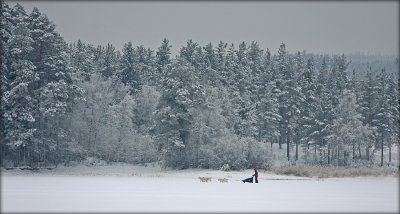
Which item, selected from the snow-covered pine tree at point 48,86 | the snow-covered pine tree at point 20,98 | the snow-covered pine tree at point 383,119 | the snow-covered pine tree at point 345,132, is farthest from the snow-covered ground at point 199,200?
the snow-covered pine tree at point 383,119

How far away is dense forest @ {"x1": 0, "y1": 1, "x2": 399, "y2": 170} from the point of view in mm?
55312

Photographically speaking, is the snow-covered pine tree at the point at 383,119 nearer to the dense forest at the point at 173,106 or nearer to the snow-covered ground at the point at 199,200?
the dense forest at the point at 173,106

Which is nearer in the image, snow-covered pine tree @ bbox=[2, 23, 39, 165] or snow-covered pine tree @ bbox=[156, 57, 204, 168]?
snow-covered pine tree @ bbox=[2, 23, 39, 165]

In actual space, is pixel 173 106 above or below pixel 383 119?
above

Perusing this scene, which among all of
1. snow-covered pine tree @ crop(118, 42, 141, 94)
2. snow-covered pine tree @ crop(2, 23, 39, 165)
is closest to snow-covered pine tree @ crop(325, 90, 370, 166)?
snow-covered pine tree @ crop(118, 42, 141, 94)

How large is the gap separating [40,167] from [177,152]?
50.0 feet

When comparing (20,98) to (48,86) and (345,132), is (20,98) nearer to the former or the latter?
(48,86)

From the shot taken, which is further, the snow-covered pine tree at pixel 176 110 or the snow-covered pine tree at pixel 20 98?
the snow-covered pine tree at pixel 176 110

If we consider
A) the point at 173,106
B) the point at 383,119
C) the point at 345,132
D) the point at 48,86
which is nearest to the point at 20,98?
the point at 48,86

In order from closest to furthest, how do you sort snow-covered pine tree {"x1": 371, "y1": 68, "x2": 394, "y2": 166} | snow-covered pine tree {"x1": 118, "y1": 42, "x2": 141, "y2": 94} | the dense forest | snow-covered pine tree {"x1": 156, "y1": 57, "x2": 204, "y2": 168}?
the dense forest → snow-covered pine tree {"x1": 156, "y1": 57, "x2": 204, "y2": 168} → snow-covered pine tree {"x1": 371, "y1": 68, "x2": 394, "y2": 166} → snow-covered pine tree {"x1": 118, "y1": 42, "x2": 141, "y2": 94}

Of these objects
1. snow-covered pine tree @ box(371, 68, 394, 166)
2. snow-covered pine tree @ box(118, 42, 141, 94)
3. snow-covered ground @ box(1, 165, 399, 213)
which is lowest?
snow-covered ground @ box(1, 165, 399, 213)

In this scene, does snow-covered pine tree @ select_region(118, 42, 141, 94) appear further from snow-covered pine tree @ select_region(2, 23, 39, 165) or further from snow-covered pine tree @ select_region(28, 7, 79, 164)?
snow-covered pine tree @ select_region(2, 23, 39, 165)

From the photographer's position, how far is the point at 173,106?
60031mm

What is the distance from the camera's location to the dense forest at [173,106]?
5531cm
